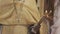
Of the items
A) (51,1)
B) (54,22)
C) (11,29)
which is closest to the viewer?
(54,22)

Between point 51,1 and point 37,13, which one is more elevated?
point 51,1

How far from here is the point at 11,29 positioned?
4.91 ft

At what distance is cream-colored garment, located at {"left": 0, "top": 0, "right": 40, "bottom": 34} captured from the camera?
4.90 feet

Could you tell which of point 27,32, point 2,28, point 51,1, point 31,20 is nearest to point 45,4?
point 51,1

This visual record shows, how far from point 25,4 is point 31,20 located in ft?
0.50

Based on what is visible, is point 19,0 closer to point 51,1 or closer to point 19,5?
point 19,5

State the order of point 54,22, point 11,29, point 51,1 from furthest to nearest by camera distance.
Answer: point 11,29, point 51,1, point 54,22

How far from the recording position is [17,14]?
1517 millimetres

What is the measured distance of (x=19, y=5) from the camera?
5.01 ft

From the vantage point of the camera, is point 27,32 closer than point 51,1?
No

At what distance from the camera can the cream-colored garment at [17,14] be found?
4.90 feet

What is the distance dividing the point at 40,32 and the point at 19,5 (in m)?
0.30

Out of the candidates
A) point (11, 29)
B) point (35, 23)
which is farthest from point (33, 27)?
point (11, 29)

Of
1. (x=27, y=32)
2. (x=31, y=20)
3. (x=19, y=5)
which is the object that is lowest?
(x=27, y=32)
